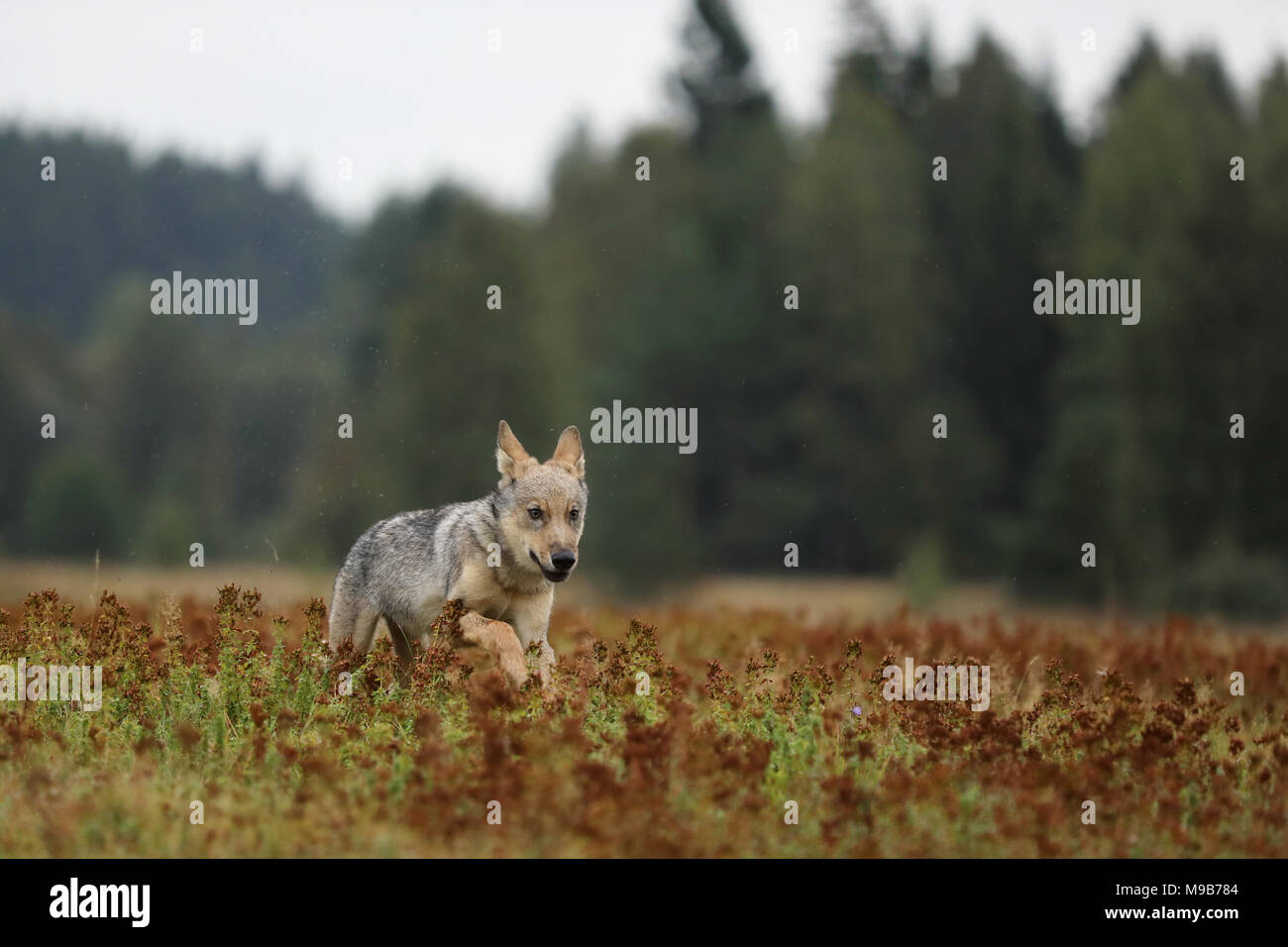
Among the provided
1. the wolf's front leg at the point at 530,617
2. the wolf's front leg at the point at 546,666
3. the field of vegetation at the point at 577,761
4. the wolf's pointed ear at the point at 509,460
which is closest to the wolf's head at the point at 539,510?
the wolf's pointed ear at the point at 509,460

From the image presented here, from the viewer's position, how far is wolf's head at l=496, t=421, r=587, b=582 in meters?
9.12

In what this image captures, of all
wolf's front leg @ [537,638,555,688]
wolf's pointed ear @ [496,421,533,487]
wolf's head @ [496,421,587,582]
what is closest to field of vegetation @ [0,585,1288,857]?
wolf's front leg @ [537,638,555,688]

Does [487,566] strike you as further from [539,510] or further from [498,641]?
[498,641]

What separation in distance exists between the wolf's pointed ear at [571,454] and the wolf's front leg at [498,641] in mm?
1587

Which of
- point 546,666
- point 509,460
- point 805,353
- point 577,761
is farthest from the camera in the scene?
point 805,353

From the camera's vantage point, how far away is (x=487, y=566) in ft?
30.9

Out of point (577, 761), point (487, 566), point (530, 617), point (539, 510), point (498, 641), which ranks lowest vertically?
point (577, 761)

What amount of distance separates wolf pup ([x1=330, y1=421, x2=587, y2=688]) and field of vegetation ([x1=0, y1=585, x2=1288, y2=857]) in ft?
1.30

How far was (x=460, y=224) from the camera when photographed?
1767 inches

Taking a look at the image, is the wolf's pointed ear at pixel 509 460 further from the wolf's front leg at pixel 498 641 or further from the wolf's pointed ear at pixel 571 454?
the wolf's front leg at pixel 498 641

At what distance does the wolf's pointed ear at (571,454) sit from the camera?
402 inches

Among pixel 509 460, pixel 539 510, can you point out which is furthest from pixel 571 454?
pixel 539 510

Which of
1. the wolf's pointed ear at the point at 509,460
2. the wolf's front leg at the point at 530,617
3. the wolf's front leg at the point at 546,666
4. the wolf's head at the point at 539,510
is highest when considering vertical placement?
the wolf's pointed ear at the point at 509,460

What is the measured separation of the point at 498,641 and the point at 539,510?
1049 mm
